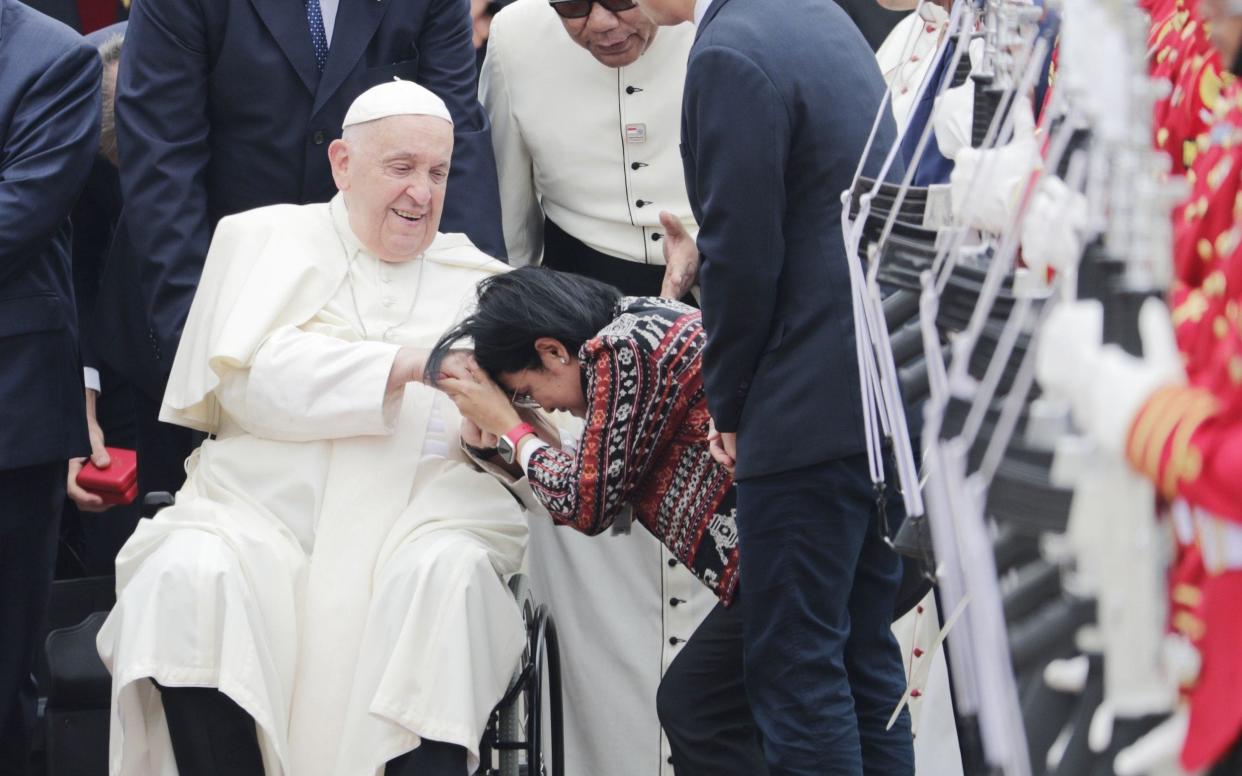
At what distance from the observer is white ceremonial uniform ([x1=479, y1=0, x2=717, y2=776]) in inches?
167

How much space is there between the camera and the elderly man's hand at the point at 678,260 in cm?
397

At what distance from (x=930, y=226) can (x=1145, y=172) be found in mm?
860

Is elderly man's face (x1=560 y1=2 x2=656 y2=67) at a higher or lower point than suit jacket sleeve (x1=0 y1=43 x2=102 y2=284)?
higher

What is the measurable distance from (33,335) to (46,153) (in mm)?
415

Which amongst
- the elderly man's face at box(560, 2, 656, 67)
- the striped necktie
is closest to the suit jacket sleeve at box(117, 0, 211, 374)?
the striped necktie

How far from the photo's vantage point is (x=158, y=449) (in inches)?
177

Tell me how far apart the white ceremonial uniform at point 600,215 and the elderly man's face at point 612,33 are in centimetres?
7

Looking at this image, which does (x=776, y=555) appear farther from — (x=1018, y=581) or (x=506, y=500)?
(x=1018, y=581)

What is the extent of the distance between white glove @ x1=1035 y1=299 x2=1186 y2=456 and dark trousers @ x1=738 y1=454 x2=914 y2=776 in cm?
153

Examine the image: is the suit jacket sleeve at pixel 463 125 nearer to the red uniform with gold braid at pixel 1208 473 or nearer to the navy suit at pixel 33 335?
the navy suit at pixel 33 335

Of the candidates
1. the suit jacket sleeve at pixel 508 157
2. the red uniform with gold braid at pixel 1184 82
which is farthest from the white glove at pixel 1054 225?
the suit jacket sleeve at pixel 508 157

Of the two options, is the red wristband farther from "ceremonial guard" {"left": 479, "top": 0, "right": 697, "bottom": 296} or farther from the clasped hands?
"ceremonial guard" {"left": 479, "top": 0, "right": 697, "bottom": 296}

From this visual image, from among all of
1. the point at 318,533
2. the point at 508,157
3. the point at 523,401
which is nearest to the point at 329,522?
the point at 318,533

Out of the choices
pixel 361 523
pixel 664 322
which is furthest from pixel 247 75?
pixel 664 322
